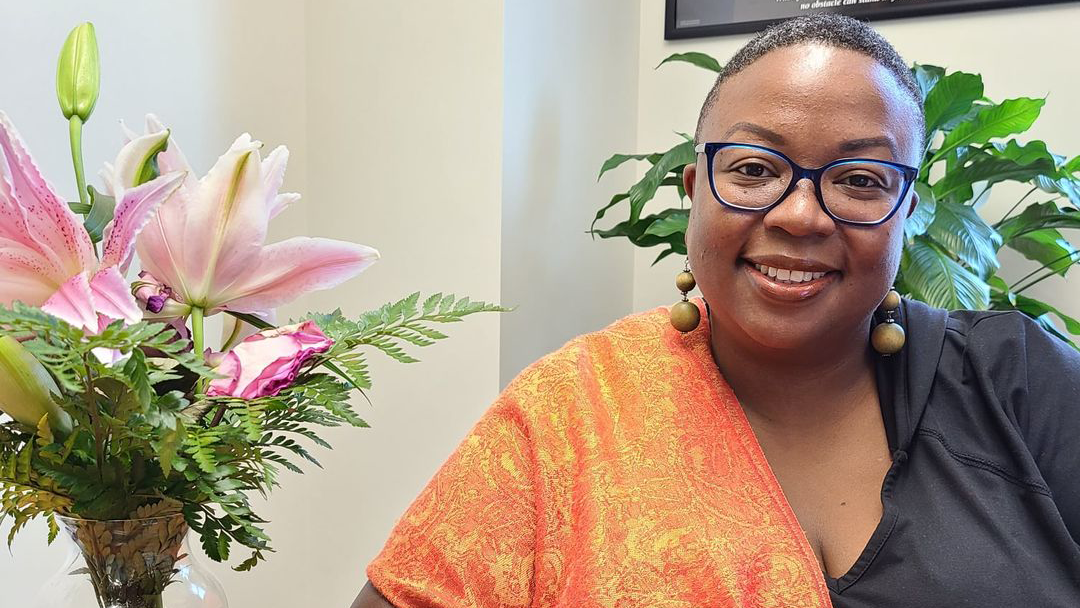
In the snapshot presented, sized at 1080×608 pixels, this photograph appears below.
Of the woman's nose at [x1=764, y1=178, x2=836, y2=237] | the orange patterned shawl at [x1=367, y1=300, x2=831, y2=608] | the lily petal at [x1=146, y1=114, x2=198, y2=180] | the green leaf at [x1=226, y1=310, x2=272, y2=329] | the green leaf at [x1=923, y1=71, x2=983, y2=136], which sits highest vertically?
the green leaf at [x1=923, y1=71, x2=983, y2=136]

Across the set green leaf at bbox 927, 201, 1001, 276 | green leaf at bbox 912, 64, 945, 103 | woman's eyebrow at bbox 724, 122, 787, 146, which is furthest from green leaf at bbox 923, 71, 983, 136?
woman's eyebrow at bbox 724, 122, 787, 146

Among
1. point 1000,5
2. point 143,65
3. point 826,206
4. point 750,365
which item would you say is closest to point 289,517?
point 143,65

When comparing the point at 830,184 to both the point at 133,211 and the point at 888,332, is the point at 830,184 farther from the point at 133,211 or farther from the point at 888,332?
the point at 133,211

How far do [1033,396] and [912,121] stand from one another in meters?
0.35

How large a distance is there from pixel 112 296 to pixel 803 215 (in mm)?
690

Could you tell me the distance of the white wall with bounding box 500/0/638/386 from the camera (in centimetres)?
185

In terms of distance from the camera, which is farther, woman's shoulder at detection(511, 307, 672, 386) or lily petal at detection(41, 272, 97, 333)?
woman's shoulder at detection(511, 307, 672, 386)

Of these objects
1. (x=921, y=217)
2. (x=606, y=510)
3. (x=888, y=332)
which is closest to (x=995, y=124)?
(x=921, y=217)

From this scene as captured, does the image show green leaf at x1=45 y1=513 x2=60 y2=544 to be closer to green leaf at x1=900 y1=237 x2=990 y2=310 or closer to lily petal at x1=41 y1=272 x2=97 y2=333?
lily petal at x1=41 y1=272 x2=97 y2=333

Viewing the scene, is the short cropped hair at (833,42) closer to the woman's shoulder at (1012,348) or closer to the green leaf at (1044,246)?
the woman's shoulder at (1012,348)

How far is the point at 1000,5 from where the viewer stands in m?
1.86

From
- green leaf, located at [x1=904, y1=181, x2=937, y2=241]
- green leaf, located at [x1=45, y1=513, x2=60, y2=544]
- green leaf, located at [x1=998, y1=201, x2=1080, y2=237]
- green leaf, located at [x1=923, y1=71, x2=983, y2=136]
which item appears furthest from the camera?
green leaf, located at [x1=998, y1=201, x2=1080, y2=237]

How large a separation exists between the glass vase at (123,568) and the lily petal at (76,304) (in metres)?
0.14

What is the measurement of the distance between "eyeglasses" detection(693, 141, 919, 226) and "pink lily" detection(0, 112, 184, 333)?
0.64 meters
